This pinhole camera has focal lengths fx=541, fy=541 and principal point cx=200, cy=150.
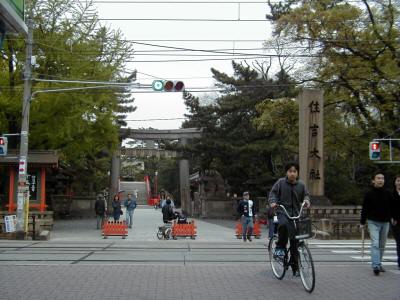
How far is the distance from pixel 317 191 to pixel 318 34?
Answer: 768 cm

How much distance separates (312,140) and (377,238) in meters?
16.3

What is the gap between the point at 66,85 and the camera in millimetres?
25516

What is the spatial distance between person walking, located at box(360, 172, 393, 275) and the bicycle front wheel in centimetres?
216

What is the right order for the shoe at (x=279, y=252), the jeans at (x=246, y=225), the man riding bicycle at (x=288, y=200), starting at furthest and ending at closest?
the jeans at (x=246, y=225) < the shoe at (x=279, y=252) < the man riding bicycle at (x=288, y=200)

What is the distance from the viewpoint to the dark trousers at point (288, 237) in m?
8.39

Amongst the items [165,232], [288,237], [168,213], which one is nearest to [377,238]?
[288,237]

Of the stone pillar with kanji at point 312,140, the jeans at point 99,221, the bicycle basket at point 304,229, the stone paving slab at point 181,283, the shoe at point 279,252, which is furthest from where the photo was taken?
the jeans at point 99,221

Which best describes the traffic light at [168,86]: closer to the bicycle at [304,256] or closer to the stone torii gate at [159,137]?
the bicycle at [304,256]

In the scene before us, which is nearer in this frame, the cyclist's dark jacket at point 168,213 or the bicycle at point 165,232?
A: the bicycle at point 165,232

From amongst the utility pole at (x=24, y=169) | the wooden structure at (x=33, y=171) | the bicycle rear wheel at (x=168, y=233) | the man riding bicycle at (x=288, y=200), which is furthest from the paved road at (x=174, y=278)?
the wooden structure at (x=33, y=171)

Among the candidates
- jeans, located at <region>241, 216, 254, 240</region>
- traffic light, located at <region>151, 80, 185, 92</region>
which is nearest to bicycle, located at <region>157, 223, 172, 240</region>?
jeans, located at <region>241, 216, 254, 240</region>

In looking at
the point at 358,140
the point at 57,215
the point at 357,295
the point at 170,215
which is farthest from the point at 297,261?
the point at 57,215

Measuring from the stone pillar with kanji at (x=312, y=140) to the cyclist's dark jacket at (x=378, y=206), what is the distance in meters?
15.7

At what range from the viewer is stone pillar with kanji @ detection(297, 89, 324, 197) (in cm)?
2575
